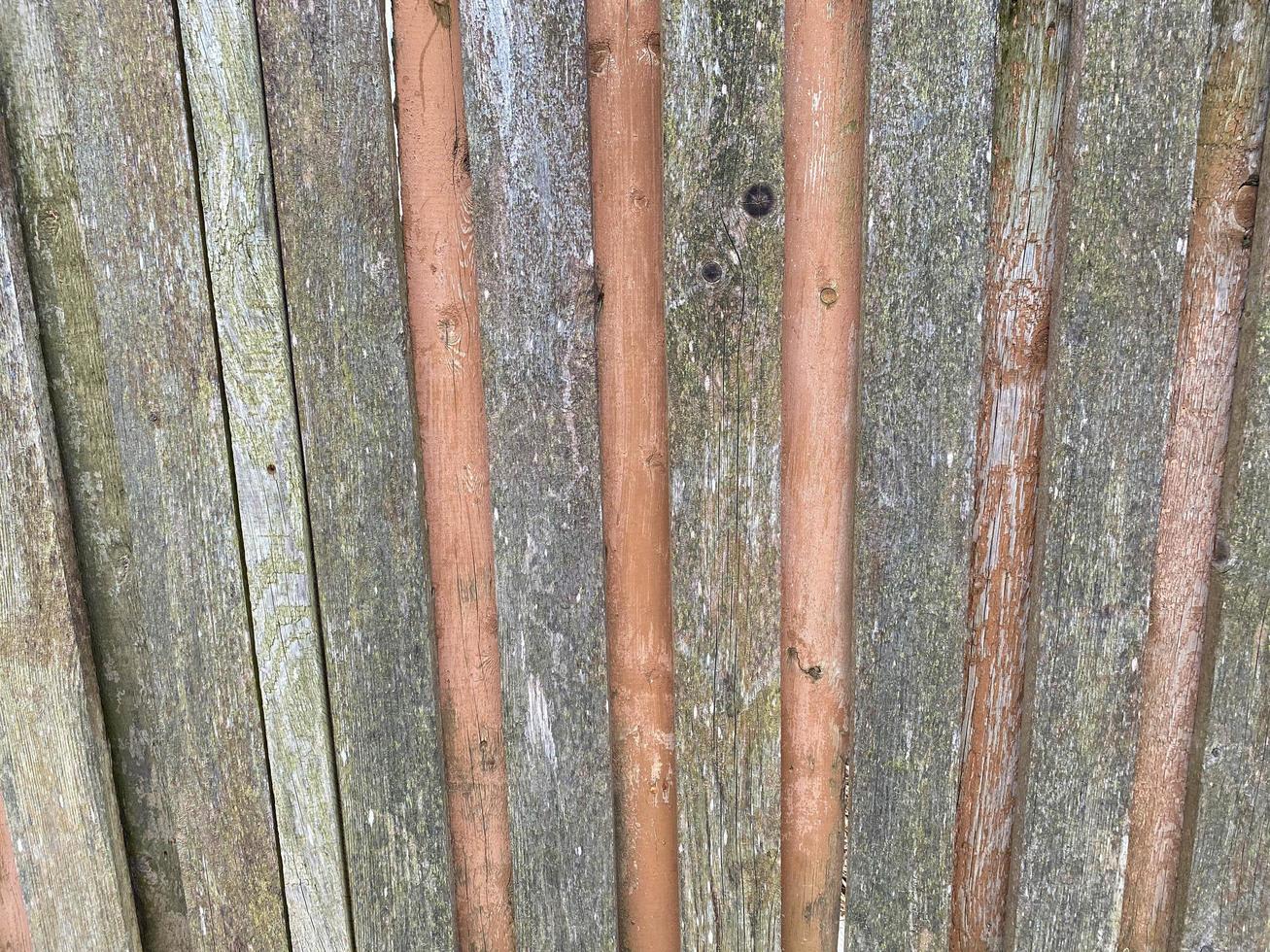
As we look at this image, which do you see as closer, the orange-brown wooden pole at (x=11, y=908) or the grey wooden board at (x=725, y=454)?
the grey wooden board at (x=725, y=454)

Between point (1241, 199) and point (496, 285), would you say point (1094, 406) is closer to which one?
point (1241, 199)

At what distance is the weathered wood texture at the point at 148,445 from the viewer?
1.37 metres

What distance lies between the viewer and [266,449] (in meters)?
1.43

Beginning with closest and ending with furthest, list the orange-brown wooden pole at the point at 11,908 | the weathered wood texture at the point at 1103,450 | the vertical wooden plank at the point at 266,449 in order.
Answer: the weathered wood texture at the point at 1103,450, the vertical wooden plank at the point at 266,449, the orange-brown wooden pole at the point at 11,908

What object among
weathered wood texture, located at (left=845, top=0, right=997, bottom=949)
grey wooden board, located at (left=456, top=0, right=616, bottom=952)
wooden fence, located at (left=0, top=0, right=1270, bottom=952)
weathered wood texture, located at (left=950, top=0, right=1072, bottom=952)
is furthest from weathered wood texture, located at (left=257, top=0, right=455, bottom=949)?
weathered wood texture, located at (left=950, top=0, right=1072, bottom=952)

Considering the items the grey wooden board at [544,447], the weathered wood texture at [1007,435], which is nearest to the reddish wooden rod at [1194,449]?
the weathered wood texture at [1007,435]

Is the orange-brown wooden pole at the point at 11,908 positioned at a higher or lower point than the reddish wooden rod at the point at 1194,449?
lower

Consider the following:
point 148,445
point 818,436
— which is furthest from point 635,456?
point 148,445

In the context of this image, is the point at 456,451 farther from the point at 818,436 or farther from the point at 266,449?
the point at 818,436

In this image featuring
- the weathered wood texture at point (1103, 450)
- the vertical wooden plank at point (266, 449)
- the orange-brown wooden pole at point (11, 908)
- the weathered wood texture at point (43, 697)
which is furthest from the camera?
the orange-brown wooden pole at point (11, 908)

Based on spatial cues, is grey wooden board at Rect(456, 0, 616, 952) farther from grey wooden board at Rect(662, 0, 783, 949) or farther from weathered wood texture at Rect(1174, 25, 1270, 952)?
weathered wood texture at Rect(1174, 25, 1270, 952)

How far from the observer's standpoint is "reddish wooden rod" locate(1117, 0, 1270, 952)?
4.17 ft

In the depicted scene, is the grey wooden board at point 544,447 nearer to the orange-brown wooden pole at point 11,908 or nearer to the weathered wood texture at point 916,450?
the weathered wood texture at point 916,450

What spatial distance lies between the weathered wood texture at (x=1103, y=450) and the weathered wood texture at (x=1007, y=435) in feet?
0.14
